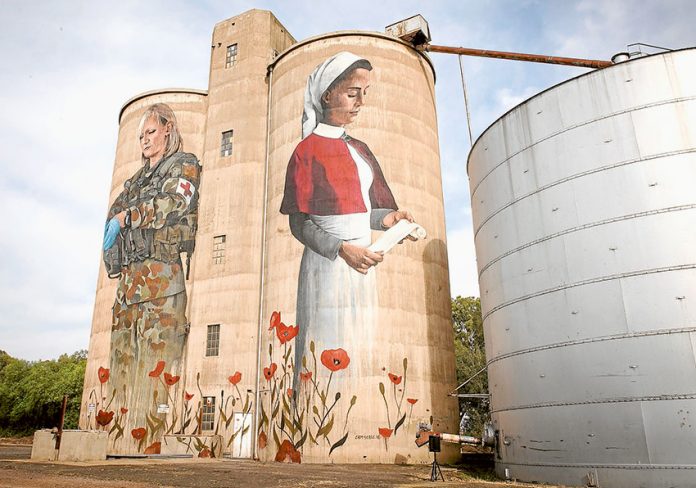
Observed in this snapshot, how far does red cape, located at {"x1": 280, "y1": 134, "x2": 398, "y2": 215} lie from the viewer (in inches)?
1038

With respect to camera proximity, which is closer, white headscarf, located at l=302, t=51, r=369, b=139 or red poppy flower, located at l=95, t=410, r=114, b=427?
white headscarf, located at l=302, t=51, r=369, b=139

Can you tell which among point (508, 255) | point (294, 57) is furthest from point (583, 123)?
point (294, 57)

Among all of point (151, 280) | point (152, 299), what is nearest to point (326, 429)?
point (152, 299)

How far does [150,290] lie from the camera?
31.5 m

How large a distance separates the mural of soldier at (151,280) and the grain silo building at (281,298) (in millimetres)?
253

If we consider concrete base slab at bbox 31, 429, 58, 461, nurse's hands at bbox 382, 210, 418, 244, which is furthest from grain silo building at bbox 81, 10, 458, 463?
concrete base slab at bbox 31, 429, 58, 461

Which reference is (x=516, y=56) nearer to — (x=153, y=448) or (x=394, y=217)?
(x=394, y=217)

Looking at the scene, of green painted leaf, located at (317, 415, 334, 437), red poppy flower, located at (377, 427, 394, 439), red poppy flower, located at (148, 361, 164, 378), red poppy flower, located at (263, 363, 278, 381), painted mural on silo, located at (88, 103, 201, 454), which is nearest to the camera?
red poppy flower, located at (377, 427, 394, 439)

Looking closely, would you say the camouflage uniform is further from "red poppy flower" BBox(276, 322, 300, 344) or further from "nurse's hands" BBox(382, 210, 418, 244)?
"nurse's hands" BBox(382, 210, 418, 244)

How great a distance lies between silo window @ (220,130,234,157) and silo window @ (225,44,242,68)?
464 centimetres

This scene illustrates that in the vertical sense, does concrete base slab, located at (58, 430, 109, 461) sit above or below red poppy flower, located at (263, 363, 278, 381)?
below

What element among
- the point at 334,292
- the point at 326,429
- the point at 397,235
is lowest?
the point at 326,429

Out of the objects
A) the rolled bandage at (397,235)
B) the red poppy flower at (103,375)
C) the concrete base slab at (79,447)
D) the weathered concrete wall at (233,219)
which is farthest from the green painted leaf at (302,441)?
the red poppy flower at (103,375)

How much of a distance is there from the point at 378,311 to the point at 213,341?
9.90 metres
